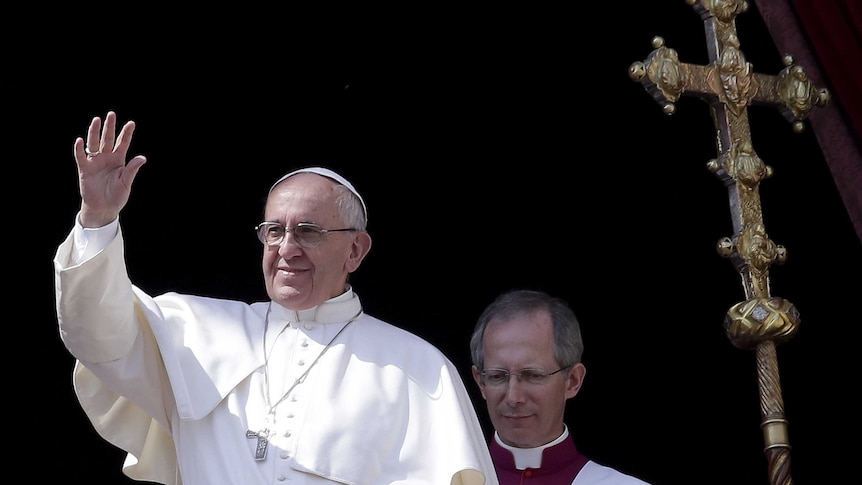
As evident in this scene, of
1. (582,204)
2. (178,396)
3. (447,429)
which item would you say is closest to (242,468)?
(178,396)

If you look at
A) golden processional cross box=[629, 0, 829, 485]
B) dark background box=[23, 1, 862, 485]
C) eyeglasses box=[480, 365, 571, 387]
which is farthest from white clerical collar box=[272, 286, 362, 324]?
dark background box=[23, 1, 862, 485]

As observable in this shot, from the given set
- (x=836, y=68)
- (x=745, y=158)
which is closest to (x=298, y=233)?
(x=745, y=158)

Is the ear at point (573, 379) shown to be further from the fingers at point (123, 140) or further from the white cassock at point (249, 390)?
the fingers at point (123, 140)

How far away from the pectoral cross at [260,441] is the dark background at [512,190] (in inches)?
62.5

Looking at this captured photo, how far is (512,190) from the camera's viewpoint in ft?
18.0

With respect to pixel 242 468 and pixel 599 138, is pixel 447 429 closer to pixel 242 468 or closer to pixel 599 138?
pixel 242 468

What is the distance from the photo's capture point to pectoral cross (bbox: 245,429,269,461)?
3441mm

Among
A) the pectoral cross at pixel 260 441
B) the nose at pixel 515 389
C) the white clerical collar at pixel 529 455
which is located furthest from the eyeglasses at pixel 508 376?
the pectoral cross at pixel 260 441

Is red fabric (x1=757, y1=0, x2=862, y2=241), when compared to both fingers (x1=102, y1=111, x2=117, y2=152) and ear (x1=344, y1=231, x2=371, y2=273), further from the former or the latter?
fingers (x1=102, y1=111, x2=117, y2=152)

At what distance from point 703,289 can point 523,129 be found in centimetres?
83

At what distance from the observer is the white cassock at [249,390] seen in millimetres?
3369

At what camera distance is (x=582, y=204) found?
5.50m

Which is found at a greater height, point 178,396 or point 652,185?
point 652,185

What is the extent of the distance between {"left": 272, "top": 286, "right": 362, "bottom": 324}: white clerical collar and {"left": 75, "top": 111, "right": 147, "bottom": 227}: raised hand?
1.99 feet
